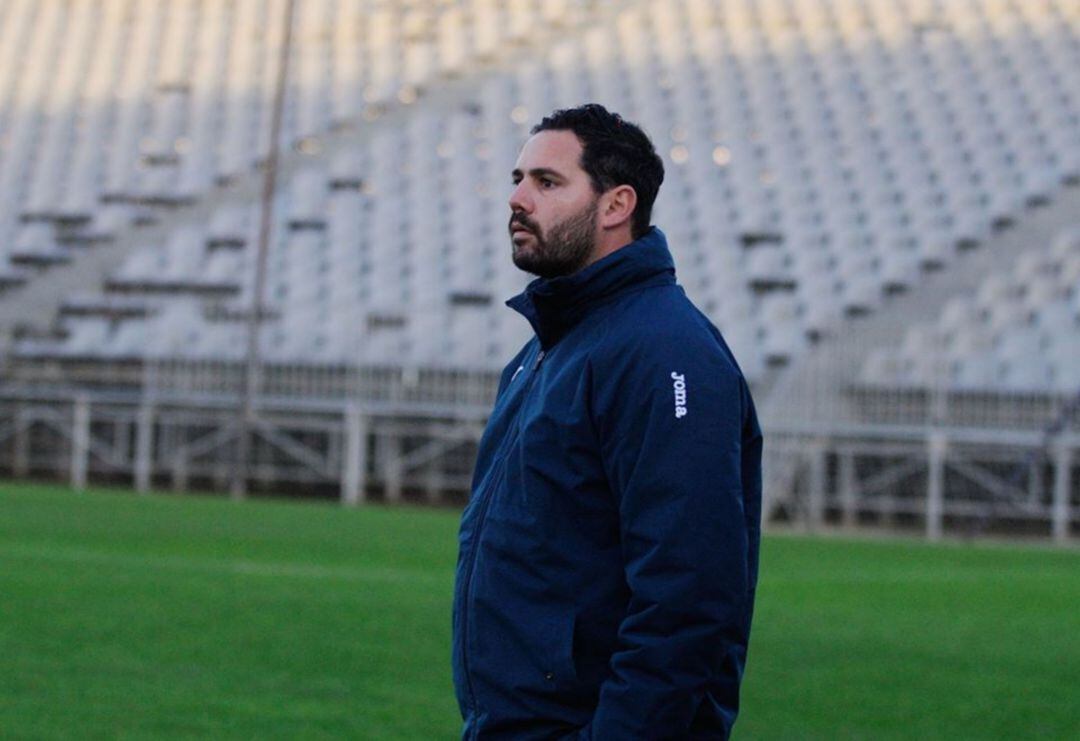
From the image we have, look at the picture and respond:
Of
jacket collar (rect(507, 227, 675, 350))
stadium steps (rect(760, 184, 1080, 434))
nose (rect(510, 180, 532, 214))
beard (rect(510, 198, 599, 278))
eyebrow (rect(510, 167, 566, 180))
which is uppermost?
stadium steps (rect(760, 184, 1080, 434))

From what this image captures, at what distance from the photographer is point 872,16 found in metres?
31.2

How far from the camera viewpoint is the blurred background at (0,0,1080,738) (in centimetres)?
1512

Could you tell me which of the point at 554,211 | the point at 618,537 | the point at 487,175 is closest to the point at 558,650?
the point at 618,537

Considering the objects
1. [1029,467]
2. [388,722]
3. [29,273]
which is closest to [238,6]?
[29,273]

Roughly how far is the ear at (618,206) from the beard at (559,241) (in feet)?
0.05

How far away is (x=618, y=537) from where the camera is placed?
330cm

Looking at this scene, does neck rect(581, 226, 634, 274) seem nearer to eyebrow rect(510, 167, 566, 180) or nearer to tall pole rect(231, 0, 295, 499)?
eyebrow rect(510, 167, 566, 180)

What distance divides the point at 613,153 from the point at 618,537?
608mm

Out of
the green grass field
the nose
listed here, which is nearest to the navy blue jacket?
the nose

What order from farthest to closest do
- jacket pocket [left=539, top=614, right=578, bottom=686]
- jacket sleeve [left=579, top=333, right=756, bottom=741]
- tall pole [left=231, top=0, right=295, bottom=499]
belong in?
tall pole [left=231, top=0, right=295, bottom=499]
jacket pocket [left=539, top=614, right=578, bottom=686]
jacket sleeve [left=579, top=333, right=756, bottom=741]

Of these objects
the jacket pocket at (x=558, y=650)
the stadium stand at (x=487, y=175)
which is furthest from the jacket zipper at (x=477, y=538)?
the stadium stand at (x=487, y=175)

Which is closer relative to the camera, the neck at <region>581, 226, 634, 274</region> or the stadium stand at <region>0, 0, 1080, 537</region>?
the neck at <region>581, 226, 634, 274</region>

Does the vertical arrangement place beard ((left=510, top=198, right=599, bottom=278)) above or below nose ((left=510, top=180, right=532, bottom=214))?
below

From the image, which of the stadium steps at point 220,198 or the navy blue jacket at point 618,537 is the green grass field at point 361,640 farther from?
the stadium steps at point 220,198
